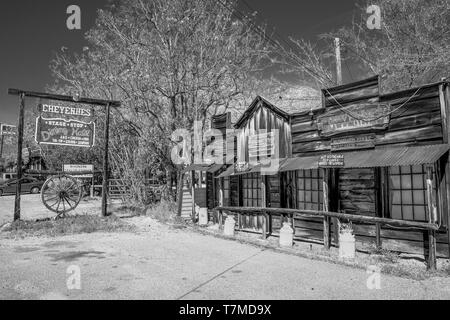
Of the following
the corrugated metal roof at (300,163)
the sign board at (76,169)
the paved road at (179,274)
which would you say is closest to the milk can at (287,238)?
the paved road at (179,274)

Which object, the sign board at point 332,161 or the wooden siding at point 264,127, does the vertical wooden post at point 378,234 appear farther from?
the wooden siding at point 264,127

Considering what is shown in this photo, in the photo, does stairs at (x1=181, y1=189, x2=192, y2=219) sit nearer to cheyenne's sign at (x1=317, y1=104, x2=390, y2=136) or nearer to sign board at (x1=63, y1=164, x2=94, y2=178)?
sign board at (x1=63, y1=164, x2=94, y2=178)

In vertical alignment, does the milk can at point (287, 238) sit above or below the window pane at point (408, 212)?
below

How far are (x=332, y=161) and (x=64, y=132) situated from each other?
10.3 meters

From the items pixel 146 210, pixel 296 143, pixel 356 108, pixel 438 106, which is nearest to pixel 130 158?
pixel 146 210

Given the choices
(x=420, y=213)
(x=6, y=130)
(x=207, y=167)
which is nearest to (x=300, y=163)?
(x=420, y=213)

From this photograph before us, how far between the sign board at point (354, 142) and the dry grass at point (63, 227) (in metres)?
7.71

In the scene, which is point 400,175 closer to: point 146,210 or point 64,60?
point 146,210

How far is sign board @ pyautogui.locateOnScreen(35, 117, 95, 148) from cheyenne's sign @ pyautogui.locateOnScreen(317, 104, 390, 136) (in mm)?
9220

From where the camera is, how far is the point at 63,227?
12445 mm

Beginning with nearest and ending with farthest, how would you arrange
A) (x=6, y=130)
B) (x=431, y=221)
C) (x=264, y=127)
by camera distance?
(x=431, y=221) < (x=264, y=127) < (x=6, y=130)

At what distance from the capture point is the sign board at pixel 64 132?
525 inches

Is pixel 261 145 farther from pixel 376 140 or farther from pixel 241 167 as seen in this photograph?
pixel 376 140

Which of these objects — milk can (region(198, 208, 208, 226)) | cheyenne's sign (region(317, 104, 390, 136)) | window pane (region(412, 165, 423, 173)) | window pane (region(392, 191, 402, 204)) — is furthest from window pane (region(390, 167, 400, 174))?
milk can (region(198, 208, 208, 226))
